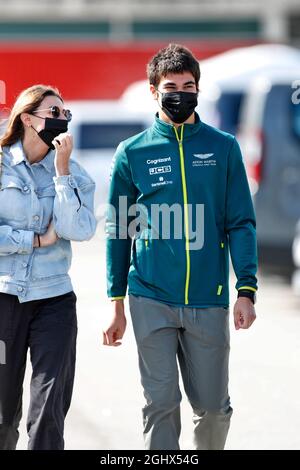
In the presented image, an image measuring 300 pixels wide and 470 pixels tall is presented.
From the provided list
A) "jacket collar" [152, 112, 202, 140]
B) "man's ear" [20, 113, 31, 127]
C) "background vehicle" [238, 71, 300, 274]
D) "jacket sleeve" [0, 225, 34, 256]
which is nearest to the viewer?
"jacket sleeve" [0, 225, 34, 256]

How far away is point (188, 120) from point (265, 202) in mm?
7731

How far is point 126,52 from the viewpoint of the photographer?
2341 centimetres

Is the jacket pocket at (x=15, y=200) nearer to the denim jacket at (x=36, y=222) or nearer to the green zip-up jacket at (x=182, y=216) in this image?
the denim jacket at (x=36, y=222)

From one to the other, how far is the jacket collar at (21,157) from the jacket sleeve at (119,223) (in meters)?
0.29

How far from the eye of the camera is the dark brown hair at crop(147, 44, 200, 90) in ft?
15.7

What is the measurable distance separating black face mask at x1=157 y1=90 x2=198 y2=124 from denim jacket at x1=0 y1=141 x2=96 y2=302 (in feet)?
1.63

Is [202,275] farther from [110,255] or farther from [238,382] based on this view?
[238,382]

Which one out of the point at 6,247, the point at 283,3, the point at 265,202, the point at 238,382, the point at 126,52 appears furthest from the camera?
the point at 283,3

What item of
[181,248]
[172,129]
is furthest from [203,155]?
[181,248]

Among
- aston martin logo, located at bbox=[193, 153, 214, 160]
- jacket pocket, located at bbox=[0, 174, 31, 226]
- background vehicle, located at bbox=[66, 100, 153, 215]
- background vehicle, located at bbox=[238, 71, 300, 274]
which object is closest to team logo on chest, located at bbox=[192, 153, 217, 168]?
aston martin logo, located at bbox=[193, 153, 214, 160]

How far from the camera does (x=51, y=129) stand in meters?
4.88

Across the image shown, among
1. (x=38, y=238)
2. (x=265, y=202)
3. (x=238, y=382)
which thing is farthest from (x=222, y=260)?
(x=265, y=202)

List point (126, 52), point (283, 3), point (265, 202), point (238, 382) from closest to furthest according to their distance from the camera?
point (238, 382) < point (265, 202) < point (126, 52) < point (283, 3)

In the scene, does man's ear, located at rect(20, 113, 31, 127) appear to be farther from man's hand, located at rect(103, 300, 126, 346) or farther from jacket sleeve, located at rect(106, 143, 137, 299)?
man's hand, located at rect(103, 300, 126, 346)
